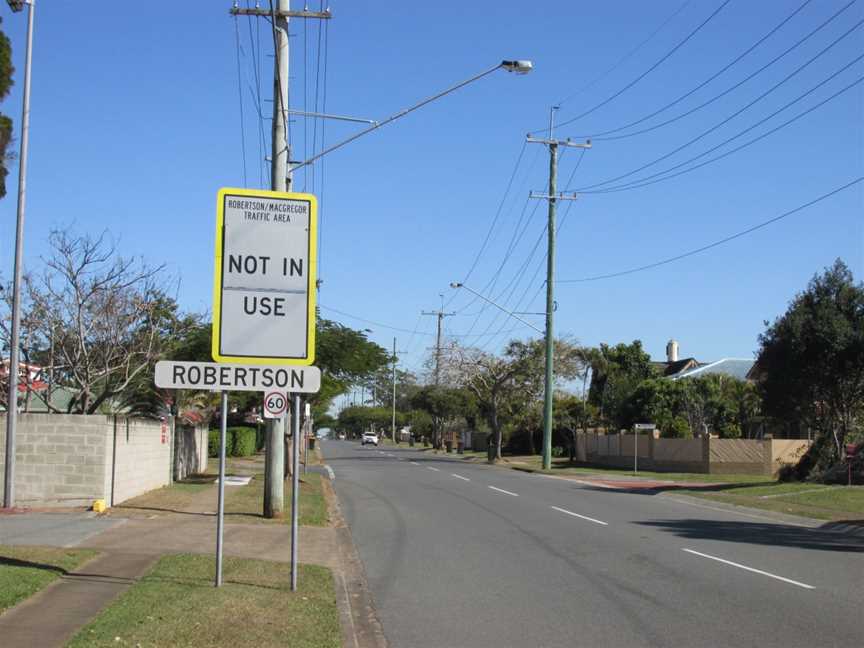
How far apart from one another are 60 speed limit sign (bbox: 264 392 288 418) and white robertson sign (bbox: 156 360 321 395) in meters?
1.94

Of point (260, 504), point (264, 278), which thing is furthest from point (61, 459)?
point (264, 278)

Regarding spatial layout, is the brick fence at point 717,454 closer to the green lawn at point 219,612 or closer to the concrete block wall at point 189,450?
the concrete block wall at point 189,450

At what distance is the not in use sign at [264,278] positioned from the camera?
970 centimetres

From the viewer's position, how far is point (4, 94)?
16.5m

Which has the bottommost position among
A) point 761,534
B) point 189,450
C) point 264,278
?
point 761,534

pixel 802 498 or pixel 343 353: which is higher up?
pixel 343 353

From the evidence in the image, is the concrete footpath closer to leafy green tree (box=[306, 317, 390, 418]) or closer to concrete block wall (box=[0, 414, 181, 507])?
concrete block wall (box=[0, 414, 181, 507])

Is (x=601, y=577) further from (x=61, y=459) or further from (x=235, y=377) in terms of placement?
(x=61, y=459)

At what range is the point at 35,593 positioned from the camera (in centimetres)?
941

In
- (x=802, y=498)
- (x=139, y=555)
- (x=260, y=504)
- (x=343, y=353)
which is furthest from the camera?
(x=343, y=353)

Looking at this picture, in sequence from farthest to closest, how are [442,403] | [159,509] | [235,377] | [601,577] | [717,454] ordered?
1. [442,403]
2. [717,454]
3. [159,509]
4. [601,577]
5. [235,377]

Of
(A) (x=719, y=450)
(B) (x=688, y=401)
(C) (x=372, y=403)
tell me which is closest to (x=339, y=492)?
(A) (x=719, y=450)

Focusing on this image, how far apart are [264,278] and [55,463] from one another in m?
10.3

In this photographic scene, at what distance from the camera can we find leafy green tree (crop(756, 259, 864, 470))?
2858 centimetres
